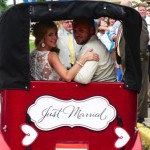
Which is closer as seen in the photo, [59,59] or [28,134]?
[28,134]

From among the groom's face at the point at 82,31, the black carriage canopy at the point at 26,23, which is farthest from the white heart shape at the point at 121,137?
the groom's face at the point at 82,31

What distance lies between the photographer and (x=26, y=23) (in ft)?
13.5

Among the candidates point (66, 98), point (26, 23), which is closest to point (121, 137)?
point (66, 98)

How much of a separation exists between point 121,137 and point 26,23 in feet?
4.27

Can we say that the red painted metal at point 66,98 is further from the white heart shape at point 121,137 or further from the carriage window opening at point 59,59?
the carriage window opening at point 59,59

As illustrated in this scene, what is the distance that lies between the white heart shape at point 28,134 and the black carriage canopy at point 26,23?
35cm

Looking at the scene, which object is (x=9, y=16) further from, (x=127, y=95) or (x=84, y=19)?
(x=127, y=95)

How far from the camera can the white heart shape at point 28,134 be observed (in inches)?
163

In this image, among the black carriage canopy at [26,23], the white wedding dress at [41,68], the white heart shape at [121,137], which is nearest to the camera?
the black carriage canopy at [26,23]

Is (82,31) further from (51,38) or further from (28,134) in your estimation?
(28,134)

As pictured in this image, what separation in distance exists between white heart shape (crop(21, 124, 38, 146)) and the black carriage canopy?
35cm

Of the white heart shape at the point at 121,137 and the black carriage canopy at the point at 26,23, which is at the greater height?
the black carriage canopy at the point at 26,23

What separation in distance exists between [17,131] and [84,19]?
3.89 ft

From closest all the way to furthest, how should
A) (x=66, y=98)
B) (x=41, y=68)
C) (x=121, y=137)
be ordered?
(x=66, y=98), (x=121, y=137), (x=41, y=68)
